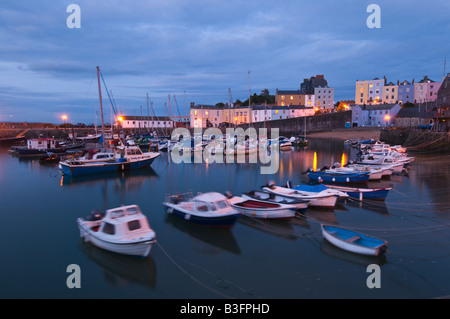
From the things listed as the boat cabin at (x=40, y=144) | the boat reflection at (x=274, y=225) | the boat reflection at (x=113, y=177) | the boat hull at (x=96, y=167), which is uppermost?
the boat cabin at (x=40, y=144)

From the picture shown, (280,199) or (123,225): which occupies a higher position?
(123,225)

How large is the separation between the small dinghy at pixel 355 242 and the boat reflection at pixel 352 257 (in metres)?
0.16

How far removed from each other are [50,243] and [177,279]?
7653 mm

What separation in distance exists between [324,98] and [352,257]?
105081mm

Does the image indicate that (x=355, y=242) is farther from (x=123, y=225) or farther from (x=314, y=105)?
(x=314, y=105)

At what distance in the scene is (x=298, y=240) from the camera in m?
14.0

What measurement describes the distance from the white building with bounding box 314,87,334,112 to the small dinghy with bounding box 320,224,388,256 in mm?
101690

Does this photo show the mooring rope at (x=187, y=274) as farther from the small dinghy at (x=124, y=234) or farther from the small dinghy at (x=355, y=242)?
the small dinghy at (x=355, y=242)

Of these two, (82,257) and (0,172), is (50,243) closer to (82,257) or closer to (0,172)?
(82,257)

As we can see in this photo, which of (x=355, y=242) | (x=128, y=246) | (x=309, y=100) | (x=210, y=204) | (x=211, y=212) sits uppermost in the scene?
(x=309, y=100)

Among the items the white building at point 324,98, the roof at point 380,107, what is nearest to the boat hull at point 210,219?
the roof at point 380,107

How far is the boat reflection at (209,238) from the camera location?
13.3 m

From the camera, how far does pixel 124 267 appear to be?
38.4 feet

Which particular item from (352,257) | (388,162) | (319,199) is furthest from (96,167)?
(388,162)
